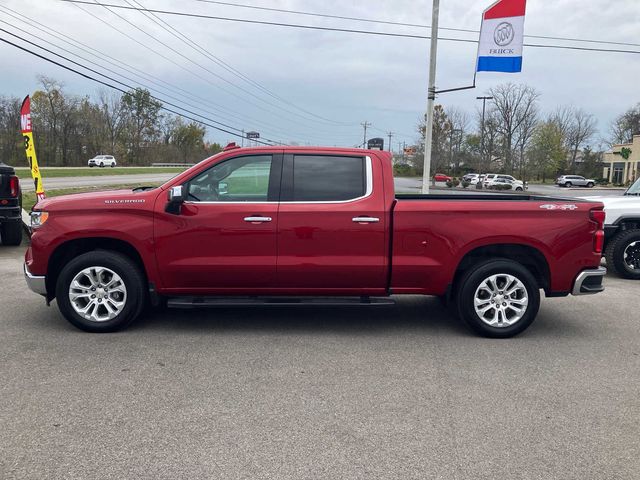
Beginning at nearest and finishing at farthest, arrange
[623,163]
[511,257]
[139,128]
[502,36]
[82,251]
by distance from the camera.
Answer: [82,251], [511,257], [502,36], [623,163], [139,128]

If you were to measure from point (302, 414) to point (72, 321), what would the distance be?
291cm

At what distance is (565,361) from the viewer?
501 centimetres

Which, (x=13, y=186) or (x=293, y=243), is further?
(x=13, y=186)

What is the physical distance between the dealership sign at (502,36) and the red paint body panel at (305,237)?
9199 millimetres

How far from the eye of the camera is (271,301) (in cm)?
558

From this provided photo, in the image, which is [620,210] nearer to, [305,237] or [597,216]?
[597,216]

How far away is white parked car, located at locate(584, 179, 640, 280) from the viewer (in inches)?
357

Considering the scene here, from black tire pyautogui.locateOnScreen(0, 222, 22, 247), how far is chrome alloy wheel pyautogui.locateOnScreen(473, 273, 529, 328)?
8.73 metres

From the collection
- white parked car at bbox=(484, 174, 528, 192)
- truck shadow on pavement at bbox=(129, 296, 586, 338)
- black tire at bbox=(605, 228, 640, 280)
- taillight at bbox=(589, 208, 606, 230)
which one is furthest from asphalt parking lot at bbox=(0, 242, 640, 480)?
white parked car at bbox=(484, 174, 528, 192)

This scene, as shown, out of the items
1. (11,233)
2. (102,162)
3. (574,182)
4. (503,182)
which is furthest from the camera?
(574,182)

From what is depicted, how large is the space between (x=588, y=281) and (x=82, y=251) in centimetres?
519

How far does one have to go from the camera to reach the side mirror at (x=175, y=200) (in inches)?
209

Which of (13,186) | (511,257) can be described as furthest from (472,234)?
(13,186)

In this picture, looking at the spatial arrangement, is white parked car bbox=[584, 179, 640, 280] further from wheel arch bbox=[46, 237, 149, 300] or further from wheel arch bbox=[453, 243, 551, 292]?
wheel arch bbox=[46, 237, 149, 300]
